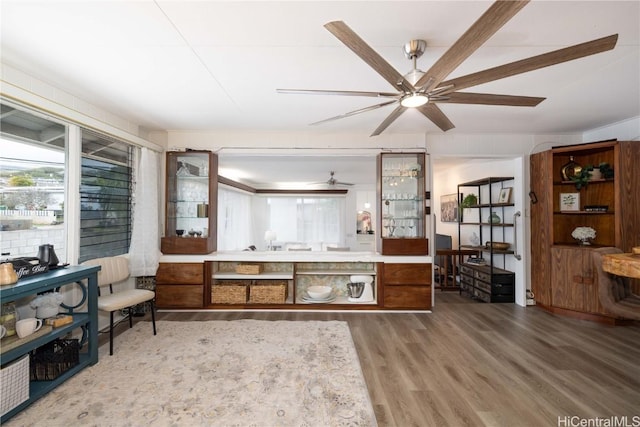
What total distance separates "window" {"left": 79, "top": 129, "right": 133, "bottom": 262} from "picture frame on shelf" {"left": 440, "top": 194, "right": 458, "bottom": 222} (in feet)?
18.4

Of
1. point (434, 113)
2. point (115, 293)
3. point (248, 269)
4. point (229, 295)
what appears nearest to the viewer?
point (434, 113)

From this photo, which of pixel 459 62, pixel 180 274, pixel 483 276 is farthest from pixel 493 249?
pixel 180 274

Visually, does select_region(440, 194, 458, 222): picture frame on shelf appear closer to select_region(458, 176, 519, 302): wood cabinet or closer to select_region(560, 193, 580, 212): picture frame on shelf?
select_region(458, 176, 519, 302): wood cabinet

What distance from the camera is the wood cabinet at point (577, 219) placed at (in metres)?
3.17

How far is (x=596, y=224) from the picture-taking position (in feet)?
11.9

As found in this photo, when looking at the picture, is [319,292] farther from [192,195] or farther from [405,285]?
[192,195]

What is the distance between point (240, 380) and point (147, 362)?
899 millimetres

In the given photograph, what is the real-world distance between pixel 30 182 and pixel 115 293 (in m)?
1.25

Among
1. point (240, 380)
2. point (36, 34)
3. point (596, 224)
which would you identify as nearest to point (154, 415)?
point (240, 380)

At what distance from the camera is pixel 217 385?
2.03 m

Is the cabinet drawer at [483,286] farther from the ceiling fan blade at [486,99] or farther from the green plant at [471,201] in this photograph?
the ceiling fan blade at [486,99]

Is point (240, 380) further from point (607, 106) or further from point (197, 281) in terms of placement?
point (607, 106)

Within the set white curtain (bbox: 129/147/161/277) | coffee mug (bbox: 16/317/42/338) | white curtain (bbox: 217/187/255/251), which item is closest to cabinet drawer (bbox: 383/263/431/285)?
white curtain (bbox: 129/147/161/277)

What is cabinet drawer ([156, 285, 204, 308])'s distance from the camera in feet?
11.6
